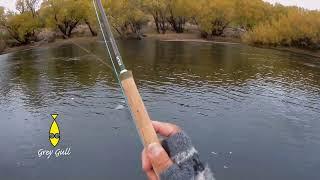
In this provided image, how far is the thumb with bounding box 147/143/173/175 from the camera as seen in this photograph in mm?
2561

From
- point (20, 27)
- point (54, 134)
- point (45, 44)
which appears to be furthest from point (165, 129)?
point (20, 27)

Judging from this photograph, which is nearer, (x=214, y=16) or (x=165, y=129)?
(x=165, y=129)

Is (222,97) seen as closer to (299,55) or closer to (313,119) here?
(313,119)

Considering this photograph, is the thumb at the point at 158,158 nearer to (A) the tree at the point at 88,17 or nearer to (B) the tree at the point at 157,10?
(A) the tree at the point at 88,17

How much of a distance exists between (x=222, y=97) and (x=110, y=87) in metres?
14.9

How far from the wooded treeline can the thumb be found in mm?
103533

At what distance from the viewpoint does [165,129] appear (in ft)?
9.09

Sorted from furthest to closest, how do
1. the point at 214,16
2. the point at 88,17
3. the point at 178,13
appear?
the point at 178,13, the point at 88,17, the point at 214,16

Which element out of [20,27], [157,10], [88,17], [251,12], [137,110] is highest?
[157,10]

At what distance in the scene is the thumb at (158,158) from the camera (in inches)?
101

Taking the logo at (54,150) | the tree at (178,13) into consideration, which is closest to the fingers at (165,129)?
the logo at (54,150)

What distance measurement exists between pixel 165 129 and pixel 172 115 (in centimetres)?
3589

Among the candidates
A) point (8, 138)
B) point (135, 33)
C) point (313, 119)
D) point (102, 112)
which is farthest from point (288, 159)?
point (135, 33)

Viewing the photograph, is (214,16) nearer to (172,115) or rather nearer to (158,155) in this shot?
(172,115)
